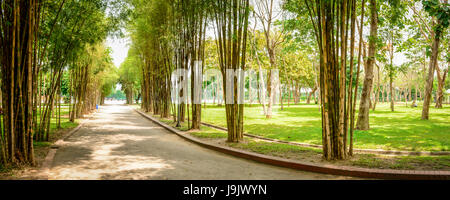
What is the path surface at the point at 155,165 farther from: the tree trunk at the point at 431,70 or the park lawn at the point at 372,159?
the tree trunk at the point at 431,70

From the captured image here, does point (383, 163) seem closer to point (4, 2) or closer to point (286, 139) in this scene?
point (286, 139)

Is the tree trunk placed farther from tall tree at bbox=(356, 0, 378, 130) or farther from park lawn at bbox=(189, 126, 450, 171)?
park lawn at bbox=(189, 126, 450, 171)

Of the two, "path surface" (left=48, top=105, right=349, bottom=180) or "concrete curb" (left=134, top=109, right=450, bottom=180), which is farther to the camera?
"path surface" (left=48, top=105, right=349, bottom=180)

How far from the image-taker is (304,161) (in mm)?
5961

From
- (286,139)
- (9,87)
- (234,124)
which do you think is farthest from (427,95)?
(9,87)

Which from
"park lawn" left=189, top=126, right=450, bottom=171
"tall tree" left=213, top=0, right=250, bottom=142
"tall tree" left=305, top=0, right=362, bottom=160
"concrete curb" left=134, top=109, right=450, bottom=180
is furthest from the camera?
"tall tree" left=213, top=0, right=250, bottom=142

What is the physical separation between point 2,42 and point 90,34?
513 cm

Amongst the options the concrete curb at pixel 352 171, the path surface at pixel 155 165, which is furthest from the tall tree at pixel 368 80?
the path surface at pixel 155 165

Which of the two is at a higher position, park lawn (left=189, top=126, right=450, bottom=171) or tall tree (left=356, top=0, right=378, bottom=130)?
tall tree (left=356, top=0, right=378, bottom=130)

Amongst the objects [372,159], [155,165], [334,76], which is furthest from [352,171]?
[155,165]

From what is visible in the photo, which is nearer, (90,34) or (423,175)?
(423,175)

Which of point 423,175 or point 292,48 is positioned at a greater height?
point 292,48

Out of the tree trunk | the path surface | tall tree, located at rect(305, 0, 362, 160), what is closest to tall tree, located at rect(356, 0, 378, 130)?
tall tree, located at rect(305, 0, 362, 160)

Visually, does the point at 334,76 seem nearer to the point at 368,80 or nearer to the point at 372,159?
the point at 372,159
